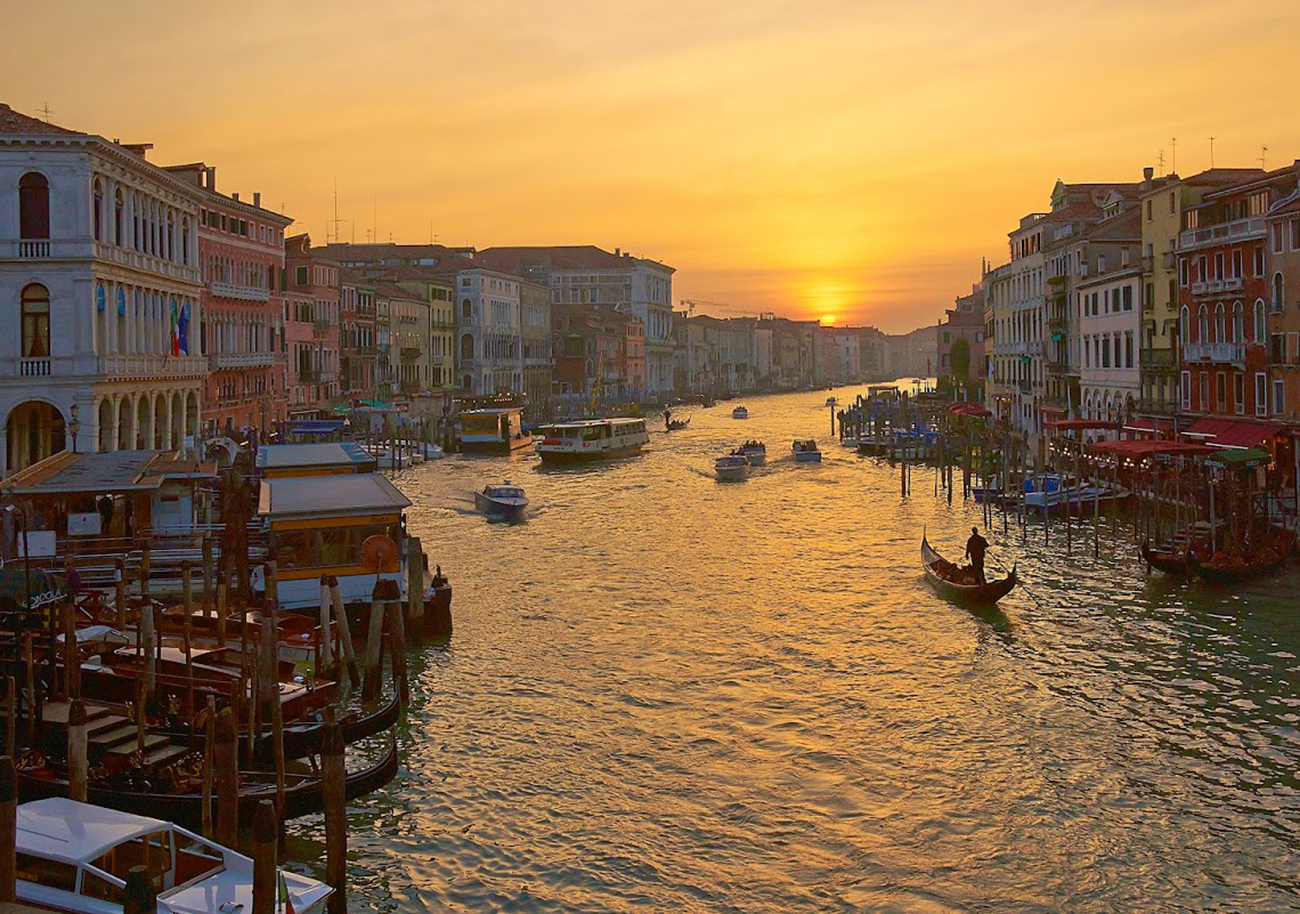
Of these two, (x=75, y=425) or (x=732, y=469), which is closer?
(x=75, y=425)

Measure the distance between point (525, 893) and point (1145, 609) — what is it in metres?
14.3

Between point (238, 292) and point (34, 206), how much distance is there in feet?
60.3

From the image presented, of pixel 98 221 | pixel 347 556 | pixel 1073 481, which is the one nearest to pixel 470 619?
pixel 347 556

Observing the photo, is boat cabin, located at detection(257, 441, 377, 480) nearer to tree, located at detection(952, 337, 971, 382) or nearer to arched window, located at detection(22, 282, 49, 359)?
arched window, located at detection(22, 282, 49, 359)

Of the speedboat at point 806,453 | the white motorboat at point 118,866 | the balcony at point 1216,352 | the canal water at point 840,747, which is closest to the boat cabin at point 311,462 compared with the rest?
the canal water at point 840,747

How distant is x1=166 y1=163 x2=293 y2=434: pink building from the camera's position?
44.1 meters

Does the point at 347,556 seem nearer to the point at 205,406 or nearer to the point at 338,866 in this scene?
the point at 338,866

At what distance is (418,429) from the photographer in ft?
214

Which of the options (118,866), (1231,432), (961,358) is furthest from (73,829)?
(961,358)

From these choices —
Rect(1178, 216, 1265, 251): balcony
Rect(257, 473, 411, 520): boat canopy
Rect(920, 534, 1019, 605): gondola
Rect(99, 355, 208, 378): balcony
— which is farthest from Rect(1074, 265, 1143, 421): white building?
Rect(99, 355, 208, 378): balcony

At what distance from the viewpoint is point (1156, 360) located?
36.8 metres

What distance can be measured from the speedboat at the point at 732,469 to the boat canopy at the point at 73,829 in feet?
127

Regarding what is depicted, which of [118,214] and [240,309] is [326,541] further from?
[240,309]

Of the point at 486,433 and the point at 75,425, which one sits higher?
the point at 75,425
